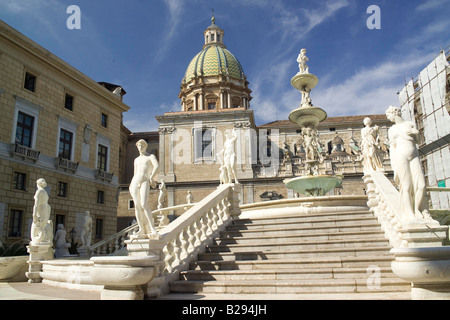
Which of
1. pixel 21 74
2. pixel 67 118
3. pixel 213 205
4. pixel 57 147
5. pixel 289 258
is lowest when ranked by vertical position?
pixel 289 258

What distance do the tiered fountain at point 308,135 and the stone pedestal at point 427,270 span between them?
26.8ft

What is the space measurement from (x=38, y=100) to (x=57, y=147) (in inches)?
122

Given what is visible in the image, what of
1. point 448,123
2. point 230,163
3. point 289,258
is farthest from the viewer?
point 448,123

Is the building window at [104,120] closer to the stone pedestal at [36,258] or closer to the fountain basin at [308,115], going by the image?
the fountain basin at [308,115]

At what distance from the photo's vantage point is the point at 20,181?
20.3 m

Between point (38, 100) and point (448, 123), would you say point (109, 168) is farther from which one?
point (448, 123)

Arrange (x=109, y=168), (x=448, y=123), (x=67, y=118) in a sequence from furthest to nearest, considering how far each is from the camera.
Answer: (x=448, y=123)
(x=109, y=168)
(x=67, y=118)

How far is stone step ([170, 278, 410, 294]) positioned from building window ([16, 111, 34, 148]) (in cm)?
1797

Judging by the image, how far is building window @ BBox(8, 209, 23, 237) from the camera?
19219 millimetres

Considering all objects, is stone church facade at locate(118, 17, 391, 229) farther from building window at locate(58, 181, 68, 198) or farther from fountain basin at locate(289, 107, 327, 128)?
fountain basin at locate(289, 107, 327, 128)

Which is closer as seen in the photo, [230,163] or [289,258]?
[289,258]

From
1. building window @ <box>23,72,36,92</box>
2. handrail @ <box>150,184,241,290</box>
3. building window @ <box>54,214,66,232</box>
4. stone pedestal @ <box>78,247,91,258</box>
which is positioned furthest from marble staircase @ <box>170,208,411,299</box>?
building window @ <box>23,72,36,92</box>
